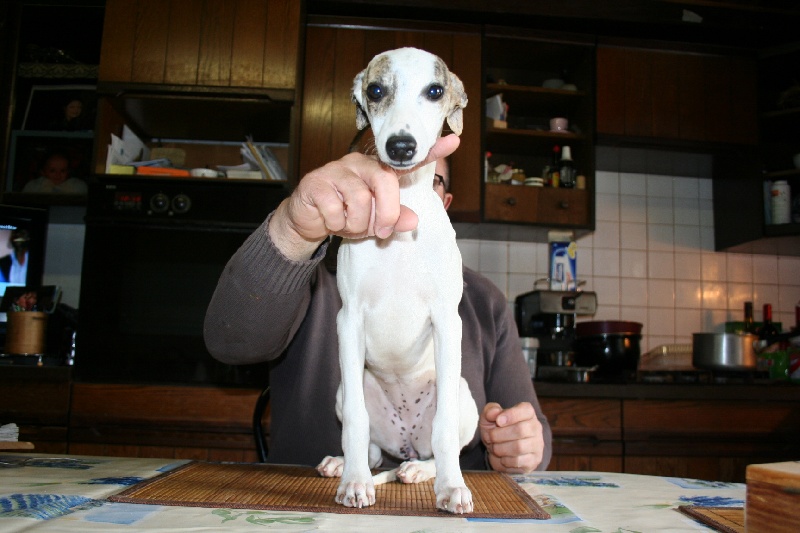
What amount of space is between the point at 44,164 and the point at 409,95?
2.41 metres

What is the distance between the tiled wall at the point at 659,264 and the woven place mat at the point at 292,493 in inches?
83.5

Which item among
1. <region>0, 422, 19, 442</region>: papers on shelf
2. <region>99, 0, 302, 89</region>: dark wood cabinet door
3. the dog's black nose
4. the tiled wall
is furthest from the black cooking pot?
<region>0, 422, 19, 442</region>: papers on shelf

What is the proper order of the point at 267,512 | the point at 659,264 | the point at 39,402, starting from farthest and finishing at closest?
1. the point at 659,264
2. the point at 39,402
3. the point at 267,512

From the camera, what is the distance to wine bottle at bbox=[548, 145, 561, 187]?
2848mm

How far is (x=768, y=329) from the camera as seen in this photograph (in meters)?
2.85

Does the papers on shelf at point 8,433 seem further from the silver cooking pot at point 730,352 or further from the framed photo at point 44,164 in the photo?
the silver cooking pot at point 730,352

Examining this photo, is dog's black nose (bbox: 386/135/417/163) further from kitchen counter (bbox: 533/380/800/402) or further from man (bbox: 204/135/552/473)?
kitchen counter (bbox: 533/380/800/402)

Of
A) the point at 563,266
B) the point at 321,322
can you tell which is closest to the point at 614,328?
the point at 563,266

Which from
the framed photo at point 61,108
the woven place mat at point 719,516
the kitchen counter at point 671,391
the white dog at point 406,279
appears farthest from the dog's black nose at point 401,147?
the framed photo at point 61,108

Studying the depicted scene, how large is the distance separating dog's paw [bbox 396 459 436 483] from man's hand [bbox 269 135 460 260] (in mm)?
385

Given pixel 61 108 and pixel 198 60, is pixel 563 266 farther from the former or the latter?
pixel 61 108

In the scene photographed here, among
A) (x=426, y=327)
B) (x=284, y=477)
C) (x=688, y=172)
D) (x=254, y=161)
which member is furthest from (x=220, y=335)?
(x=688, y=172)

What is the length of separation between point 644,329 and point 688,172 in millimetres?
859

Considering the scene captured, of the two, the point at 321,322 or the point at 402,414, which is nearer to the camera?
the point at 402,414
